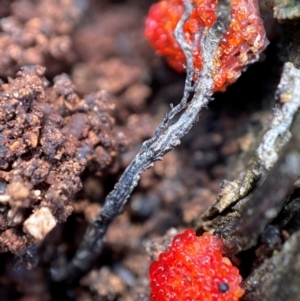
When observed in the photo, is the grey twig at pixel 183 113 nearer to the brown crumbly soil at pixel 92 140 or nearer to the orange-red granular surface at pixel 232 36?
the orange-red granular surface at pixel 232 36

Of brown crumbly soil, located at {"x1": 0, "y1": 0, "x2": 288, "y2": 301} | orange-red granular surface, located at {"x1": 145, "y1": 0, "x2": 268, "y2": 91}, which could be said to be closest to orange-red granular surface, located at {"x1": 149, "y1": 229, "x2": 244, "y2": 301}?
brown crumbly soil, located at {"x1": 0, "y1": 0, "x2": 288, "y2": 301}

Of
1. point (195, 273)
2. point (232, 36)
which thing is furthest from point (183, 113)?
point (195, 273)

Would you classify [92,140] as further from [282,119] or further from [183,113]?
[282,119]

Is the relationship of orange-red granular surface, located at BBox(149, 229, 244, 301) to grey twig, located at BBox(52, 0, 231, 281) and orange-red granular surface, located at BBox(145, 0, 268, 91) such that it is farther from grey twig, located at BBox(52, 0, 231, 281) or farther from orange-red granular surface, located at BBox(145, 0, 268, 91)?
orange-red granular surface, located at BBox(145, 0, 268, 91)

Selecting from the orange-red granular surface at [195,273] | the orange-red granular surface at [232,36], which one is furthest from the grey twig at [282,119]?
the orange-red granular surface at [195,273]

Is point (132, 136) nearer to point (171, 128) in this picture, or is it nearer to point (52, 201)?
point (171, 128)

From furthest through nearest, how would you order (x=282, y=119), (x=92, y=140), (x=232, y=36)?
1. (x=92, y=140)
2. (x=232, y=36)
3. (x=282, y=119)
